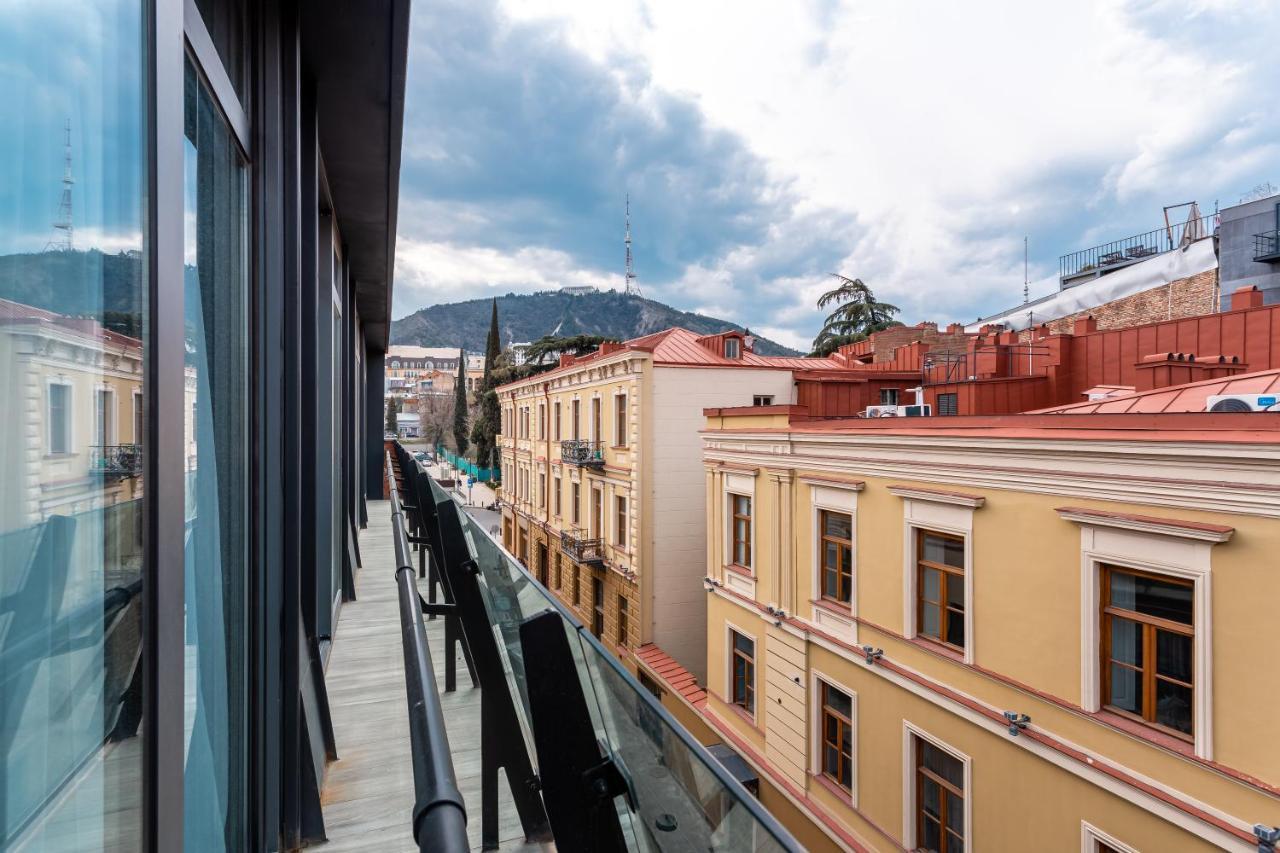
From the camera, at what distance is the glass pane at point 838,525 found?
8.57 meters

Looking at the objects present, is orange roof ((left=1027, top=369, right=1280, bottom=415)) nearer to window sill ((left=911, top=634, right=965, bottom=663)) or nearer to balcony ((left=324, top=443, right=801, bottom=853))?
window sill ((left=911, top=634, right=965, bottom=663))

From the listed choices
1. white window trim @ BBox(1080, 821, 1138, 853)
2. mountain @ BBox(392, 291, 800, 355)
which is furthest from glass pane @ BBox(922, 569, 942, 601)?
mountain @ BBox(392, 291, 800, 355)

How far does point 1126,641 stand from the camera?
5.54 meters

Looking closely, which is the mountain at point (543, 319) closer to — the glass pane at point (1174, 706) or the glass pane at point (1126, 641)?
the glass pane at point (1126, 641)

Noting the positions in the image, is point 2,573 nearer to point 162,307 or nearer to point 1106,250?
point 162,307

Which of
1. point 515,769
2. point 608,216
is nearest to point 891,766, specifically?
point 515,769

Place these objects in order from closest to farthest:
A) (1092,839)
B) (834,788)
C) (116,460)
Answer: (116,460), (1092,839), (834,788)

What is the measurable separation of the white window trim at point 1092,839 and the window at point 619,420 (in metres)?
11.4

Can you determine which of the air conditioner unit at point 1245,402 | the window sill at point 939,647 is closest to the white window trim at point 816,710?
the window sill at point 939,647

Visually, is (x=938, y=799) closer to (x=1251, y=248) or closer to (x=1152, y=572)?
(x=1152, y=572)

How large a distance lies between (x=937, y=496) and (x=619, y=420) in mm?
9769

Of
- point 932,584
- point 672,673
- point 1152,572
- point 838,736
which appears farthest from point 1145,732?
point 672,673

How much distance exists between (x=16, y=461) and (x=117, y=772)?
0.44 metres

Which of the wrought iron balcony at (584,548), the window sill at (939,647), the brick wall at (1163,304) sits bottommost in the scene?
the wrought iron balcony at (584,548)
